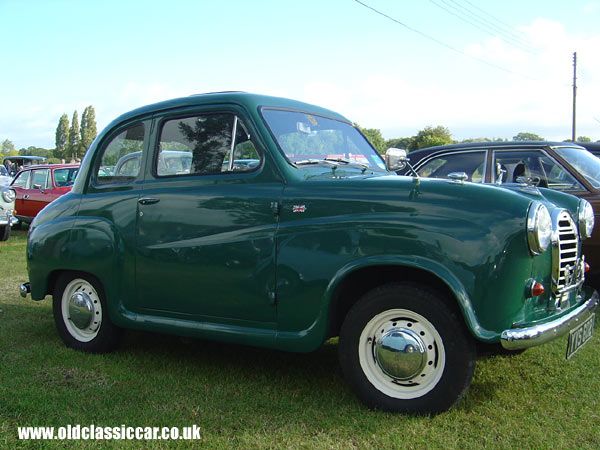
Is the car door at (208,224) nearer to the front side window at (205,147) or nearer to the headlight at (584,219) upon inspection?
the front side window at (205,147)

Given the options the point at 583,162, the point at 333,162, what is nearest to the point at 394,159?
the point at 333,162

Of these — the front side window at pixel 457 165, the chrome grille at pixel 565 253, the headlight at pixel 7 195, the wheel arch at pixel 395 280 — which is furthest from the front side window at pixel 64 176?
the chrome grille at pixel 565 253

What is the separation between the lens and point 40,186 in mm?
14102

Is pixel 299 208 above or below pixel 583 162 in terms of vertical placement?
below

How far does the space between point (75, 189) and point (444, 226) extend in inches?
125

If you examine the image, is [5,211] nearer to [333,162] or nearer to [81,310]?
[81,310]

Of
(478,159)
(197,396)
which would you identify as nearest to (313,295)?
(197,396)

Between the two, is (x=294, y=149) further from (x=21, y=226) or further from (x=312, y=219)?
(x=21, y=226)

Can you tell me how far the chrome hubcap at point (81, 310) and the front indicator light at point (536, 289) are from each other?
334cm

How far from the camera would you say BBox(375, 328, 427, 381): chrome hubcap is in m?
3.16

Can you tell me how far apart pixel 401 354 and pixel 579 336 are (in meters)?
1.14

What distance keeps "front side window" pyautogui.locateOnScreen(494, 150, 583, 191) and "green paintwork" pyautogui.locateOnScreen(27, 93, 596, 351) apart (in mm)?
2580

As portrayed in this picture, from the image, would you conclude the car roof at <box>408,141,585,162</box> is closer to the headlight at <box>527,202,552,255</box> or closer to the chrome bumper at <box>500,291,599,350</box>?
the chrome bumper at <box>500,291,599,350</box>

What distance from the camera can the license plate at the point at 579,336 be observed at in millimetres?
3285
